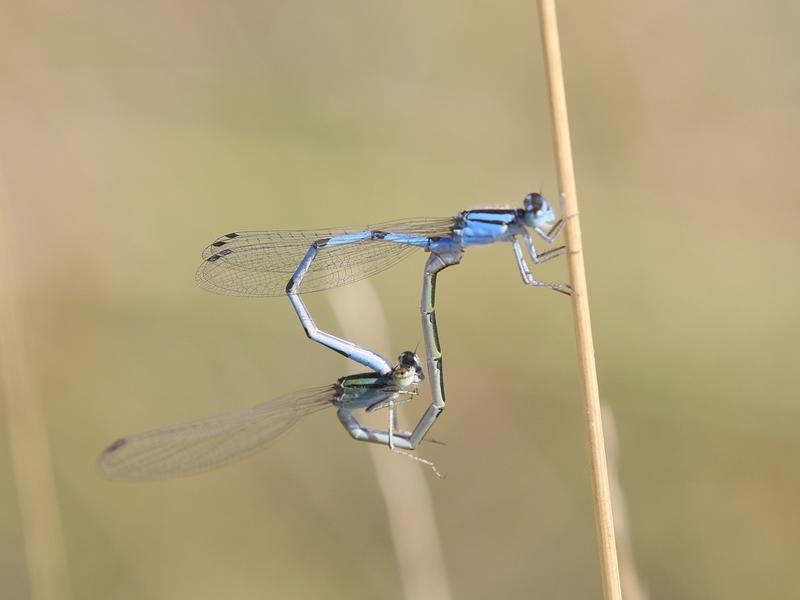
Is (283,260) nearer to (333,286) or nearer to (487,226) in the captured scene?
(333,286)

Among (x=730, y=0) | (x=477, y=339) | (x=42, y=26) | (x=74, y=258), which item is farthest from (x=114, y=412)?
(x=730, y=0)

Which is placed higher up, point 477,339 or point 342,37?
point 342,37

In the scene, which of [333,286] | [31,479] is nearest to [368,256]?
[333,286]

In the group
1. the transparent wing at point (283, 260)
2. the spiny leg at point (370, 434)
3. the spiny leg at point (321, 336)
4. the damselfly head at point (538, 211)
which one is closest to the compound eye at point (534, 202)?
the damselfly head at point (538, 211)

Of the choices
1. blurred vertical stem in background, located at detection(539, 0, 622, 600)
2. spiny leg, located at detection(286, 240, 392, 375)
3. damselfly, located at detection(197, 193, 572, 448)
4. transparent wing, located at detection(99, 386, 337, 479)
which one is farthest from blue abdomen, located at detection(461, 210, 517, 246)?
transparent wing, located at detection(99, 386, 337, 479)

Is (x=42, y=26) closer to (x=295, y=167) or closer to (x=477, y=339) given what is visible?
(x=295, y=167)

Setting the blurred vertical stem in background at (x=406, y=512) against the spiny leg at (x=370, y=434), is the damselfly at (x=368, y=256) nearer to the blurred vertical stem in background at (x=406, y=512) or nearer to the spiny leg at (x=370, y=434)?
the spiny leg at (x=370, y=434)

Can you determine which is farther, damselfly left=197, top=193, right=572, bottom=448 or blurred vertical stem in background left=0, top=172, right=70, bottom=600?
blurred vertical stem in background left=0, top=172, right=70, bottom=600

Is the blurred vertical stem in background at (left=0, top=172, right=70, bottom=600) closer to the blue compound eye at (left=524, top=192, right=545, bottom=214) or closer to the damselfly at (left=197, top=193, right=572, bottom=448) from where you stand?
the damselfly at (left=197, top=193, right=572, bottom=448)
